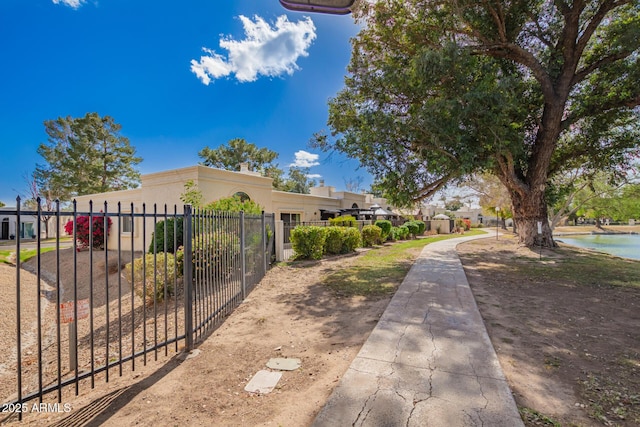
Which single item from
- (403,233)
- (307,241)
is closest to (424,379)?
(307,241)

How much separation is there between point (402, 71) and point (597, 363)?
9729 mm

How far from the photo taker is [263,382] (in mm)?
2902

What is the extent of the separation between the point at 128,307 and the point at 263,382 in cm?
607

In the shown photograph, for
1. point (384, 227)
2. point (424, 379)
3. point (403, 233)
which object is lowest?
point (424, 379)

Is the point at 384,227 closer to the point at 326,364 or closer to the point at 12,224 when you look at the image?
the point at 326,364

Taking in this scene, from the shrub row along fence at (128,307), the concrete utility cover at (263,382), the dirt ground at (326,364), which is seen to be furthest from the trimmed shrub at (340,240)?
the concrete utility cover at (263,382)

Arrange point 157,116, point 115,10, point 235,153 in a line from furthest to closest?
point 235,153 < point 157,116 < point 115,10

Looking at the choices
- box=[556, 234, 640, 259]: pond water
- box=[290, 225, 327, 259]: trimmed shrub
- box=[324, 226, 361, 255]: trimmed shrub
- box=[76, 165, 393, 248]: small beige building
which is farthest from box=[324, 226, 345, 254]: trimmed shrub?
box=[556, 234, 640, 259]: pond water

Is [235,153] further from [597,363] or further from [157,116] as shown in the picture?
[597,363]

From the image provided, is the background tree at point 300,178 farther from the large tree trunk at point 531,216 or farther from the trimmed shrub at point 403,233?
the large tree trunk at point 531,216

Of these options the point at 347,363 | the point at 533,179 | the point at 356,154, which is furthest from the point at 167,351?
the point at 533,179

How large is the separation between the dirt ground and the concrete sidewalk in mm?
164

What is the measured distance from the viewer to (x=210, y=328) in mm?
4555

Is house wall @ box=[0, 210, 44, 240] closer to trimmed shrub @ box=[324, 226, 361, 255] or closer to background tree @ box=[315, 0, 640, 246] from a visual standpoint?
background tree @ box=[315, 0, 640, 246]
